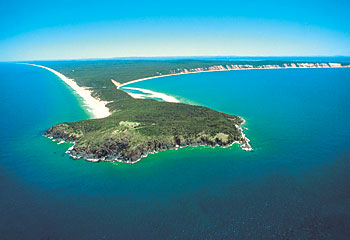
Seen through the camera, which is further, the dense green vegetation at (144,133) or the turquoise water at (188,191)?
the dense green vegetation at (144,133)

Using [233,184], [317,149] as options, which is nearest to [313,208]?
[233,184]

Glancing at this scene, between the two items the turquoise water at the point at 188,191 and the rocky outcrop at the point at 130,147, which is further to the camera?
the rocky outcrop at the point at 130,147

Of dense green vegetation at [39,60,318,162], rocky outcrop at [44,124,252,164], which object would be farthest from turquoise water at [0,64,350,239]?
dense green vegetation at [39,60,318,162]

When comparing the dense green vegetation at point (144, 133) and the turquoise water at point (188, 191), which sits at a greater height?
the dense green vegetation at point (144, 133)

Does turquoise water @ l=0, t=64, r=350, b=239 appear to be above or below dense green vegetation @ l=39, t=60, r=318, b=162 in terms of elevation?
below

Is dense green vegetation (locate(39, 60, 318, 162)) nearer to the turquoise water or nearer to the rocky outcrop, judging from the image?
the rocky outcrop

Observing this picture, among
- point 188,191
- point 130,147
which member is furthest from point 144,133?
point 188,191

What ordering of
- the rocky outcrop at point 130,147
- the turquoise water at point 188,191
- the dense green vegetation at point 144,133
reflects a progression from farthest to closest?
the dense green vegetation at point 144,133 → the rocky outcrop at point 130,147 → the turquoise water at point 188,191

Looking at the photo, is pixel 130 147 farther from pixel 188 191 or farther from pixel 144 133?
pixel 188 191

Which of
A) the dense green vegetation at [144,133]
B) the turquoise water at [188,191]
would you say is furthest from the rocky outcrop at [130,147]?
the turquoise water at [188,191]

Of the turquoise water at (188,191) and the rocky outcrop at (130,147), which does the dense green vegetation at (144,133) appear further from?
the turquoise water at (188,191)

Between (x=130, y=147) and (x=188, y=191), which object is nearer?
(x=188, y=191)

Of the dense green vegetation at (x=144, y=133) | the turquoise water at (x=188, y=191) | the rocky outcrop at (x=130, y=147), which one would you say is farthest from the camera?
the dense green vegetation at (x=144, y=133)
